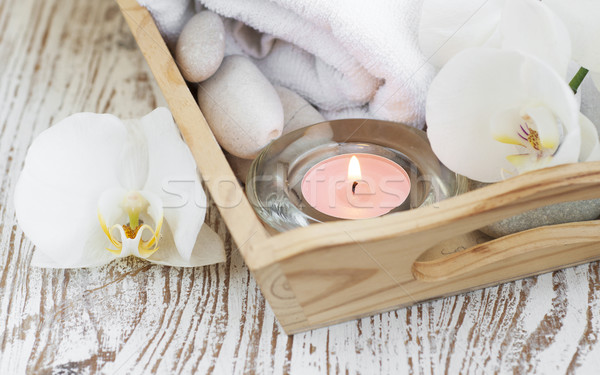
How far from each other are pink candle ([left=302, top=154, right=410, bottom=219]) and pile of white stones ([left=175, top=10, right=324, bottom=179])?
0.15 ft

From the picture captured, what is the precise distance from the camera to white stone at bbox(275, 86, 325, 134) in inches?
18.3

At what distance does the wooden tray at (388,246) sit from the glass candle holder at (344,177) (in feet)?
0.13

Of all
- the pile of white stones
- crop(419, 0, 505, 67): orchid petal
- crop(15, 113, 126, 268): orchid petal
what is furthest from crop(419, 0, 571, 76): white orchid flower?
crop(15, 113, 126, 268): orchid petal

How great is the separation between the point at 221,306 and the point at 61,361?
3.8 inches

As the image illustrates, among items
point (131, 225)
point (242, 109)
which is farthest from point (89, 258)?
point (242, 109)

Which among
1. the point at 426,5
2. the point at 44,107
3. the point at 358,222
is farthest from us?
the point at 44,107

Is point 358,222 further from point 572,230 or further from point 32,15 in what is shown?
point 32,15

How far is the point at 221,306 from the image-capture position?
402mm

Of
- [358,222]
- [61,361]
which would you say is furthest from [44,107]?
[358,222]

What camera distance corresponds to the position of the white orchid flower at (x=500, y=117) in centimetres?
32

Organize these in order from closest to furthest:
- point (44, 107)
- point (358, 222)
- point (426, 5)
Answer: point (358, 222) < point (426, 5) < point (44, 107)

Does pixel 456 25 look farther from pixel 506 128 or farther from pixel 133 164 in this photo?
pixel 133 164

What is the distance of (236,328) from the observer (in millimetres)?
389

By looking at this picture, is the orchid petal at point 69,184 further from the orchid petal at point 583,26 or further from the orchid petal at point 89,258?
the orchid petal at point 583,26
